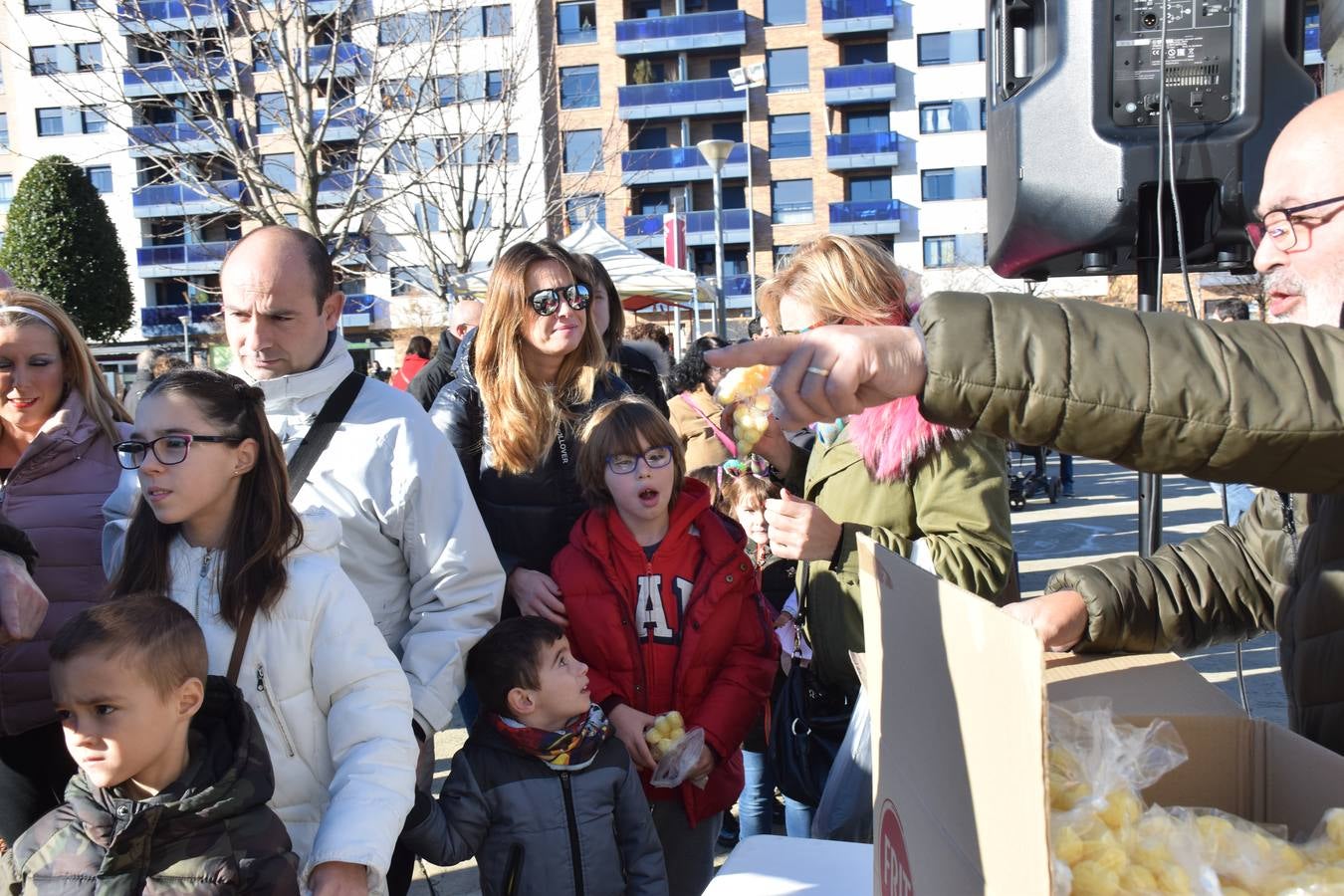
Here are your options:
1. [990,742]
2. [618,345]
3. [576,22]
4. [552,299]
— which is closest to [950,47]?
[576,22]

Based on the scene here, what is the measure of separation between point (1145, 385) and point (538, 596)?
197cm

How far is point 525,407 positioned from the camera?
9.78 feet

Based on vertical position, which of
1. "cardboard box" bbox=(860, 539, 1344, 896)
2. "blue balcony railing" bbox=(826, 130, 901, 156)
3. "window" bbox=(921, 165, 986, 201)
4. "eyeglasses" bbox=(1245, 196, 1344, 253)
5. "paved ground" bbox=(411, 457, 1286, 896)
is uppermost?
"blue balcony railing" bbox=(826, 130, 901, 156)

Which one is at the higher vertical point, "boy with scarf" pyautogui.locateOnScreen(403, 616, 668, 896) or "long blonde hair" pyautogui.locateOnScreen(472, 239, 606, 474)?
"long blonde hair" pyautogui.locateOnScreen(472, 239, 606, 474)

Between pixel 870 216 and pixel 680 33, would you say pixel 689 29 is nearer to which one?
pixel 680 33

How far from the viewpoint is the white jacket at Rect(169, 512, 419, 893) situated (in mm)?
1917

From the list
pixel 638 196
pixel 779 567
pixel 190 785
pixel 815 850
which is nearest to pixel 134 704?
pixel 190 785

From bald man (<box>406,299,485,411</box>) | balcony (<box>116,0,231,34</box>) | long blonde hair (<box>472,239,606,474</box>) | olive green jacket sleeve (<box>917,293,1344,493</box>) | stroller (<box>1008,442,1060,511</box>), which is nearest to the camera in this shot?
olive green jacket sleeve (<box>917,293,1344,493</box>)

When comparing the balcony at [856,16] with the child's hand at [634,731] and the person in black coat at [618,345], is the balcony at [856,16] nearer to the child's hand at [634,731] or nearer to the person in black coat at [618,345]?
the person in black coat at [618,345]

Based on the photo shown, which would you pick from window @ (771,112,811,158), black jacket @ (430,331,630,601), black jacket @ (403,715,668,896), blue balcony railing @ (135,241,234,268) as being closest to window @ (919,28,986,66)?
window @ (771,112,811,158)

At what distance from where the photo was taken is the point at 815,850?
5.84 ft

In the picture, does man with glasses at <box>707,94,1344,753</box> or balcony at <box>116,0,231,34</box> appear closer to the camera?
man with glasses at <box>707,94,1344,753</box>

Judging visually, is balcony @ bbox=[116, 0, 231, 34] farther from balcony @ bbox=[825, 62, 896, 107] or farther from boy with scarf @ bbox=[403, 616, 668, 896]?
balcony @ bbox=[825, 62, 896, 107]

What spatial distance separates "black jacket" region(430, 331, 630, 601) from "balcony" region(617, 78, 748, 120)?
39.6 m
